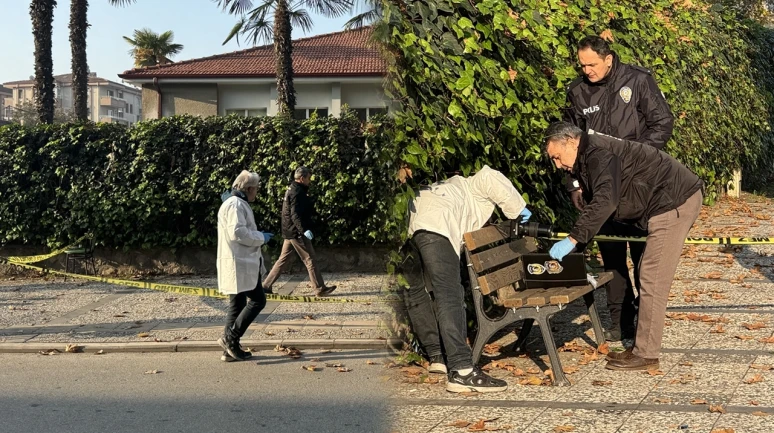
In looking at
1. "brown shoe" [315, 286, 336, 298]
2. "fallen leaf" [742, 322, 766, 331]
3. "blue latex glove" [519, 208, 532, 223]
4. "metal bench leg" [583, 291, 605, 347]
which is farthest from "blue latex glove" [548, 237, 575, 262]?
"brown shoe" [315, 286, 336, 298]

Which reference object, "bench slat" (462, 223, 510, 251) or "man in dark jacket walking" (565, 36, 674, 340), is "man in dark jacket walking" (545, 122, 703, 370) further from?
"bench slat" (462, 223, 510, 251)

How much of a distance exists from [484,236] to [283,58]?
1657cm

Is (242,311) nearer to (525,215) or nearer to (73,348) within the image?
(73,348)

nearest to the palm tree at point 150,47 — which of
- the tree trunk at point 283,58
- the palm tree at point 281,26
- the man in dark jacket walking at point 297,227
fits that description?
the palm tree at point 281,26

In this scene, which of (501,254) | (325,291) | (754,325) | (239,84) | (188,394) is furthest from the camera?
(239,84)

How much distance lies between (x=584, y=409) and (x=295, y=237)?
20.6 ft

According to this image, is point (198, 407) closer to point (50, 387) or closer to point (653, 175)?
point (50, 387)

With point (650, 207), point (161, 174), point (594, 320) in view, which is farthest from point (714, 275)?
point (161, 174)

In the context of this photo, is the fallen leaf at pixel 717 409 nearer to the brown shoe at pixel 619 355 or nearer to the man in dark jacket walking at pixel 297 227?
the brown shoe at pixel 619 355

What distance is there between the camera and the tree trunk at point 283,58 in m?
20.9

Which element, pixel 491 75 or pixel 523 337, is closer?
pixel 491 75

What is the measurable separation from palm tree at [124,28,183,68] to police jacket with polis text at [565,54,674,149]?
119 feet

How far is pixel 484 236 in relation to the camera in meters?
5.39

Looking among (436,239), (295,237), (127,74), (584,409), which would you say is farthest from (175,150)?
(127,74)
